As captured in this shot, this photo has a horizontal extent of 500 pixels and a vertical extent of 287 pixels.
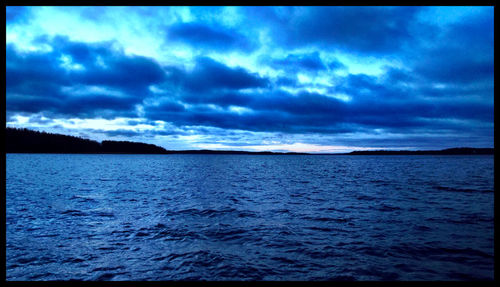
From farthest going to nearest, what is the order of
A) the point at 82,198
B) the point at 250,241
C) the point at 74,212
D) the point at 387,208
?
the point at 82,198 < the point at 387,208 < the point at 74,212 < the point at 250,241

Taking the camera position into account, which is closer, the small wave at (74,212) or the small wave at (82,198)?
the small wave at (74,212)

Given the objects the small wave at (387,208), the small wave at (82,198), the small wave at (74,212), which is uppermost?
the small wave at (387,208)

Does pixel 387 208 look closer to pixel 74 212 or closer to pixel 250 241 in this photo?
pixel 250 241

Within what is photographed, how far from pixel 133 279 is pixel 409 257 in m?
11.5

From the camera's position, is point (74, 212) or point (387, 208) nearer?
point (74, 212)

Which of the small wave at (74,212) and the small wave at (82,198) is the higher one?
the small wave at (74,212)

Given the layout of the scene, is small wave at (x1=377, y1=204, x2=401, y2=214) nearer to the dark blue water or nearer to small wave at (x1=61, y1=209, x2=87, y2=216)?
the dark blue water

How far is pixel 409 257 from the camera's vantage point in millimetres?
11406

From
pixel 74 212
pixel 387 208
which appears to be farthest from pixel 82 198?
pixel 387 208

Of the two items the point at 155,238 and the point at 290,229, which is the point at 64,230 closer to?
the point at 155,238

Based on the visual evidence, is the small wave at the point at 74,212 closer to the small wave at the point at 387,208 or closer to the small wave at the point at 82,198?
the small wave at the point at 82,198

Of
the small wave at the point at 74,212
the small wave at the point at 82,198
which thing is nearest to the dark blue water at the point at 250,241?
the small wave at the point at 74,212

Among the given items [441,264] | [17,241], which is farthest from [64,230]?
[441,264]
